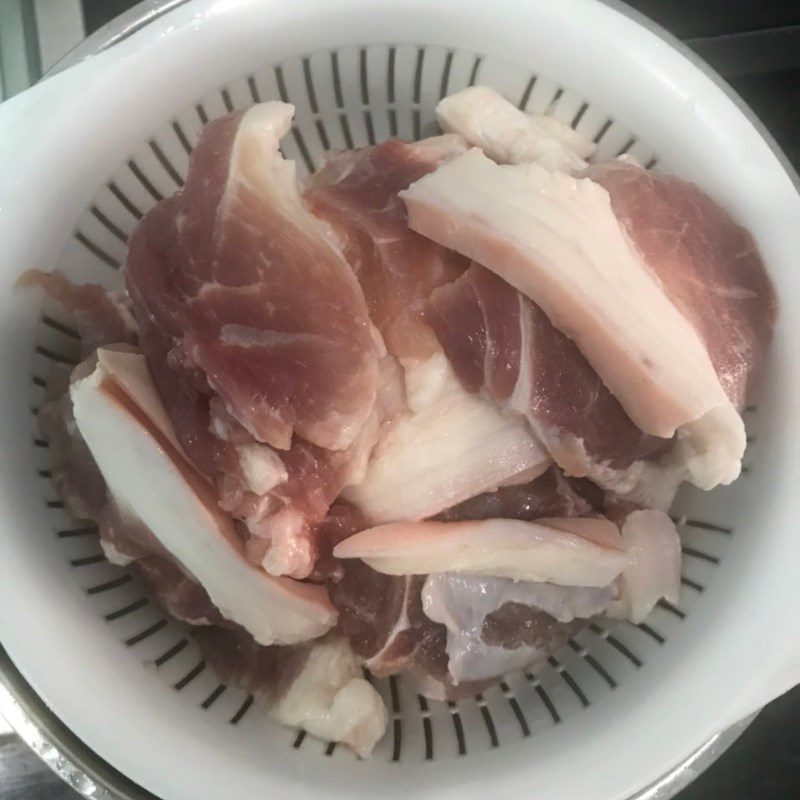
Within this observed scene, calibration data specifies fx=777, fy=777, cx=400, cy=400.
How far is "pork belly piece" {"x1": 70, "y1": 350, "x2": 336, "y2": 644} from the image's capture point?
102cm

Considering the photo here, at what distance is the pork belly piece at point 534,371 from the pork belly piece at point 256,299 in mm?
141

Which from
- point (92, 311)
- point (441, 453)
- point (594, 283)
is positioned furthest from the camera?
point (92, 311)

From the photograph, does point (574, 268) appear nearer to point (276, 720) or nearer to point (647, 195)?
point (647, 195)

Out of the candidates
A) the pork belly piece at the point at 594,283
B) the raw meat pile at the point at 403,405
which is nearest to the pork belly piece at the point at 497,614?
the raw meat pile at the point at 403,405

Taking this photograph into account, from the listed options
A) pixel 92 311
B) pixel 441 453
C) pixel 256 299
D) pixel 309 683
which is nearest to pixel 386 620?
pixel 309 683

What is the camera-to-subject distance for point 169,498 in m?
1.03

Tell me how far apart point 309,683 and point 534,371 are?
58cm

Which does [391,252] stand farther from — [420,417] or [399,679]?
[399,679]

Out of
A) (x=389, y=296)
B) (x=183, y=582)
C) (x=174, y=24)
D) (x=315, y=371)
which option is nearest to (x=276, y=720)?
(x=183, y=582)

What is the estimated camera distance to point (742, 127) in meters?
1.16

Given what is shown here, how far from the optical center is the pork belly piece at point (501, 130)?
1.24 meters

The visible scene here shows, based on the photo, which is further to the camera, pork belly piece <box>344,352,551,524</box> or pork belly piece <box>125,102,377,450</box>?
pork belly piece <box>344,352,551,524</box>

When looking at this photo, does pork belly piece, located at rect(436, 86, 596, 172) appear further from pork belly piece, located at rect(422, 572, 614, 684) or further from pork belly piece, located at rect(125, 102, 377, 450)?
pork belly piece, located at rect(422, 572, 614, 684)

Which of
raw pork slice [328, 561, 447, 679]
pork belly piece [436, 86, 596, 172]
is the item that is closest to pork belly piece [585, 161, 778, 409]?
pork belly piece [436, 86, 596, 172]
